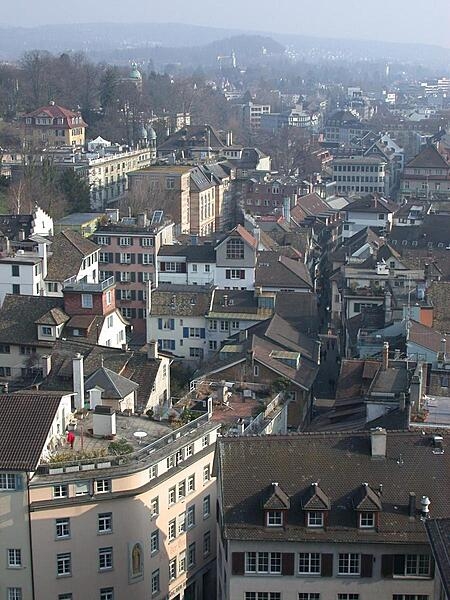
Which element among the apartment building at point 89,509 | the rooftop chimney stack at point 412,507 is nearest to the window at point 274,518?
the rooftop chimney stack at point 412,507

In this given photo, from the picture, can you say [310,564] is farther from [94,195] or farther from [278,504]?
[94,195]

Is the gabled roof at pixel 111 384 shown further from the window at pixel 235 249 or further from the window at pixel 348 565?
the window at pixel 235 249

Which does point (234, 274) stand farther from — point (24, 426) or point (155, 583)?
point (24, 426)

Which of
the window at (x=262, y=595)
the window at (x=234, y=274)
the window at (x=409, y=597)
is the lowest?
the window at (x=262, y=595)

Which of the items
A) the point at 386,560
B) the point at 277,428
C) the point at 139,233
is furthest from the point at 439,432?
the point at 139,233

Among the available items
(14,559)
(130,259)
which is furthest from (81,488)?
(130,259)

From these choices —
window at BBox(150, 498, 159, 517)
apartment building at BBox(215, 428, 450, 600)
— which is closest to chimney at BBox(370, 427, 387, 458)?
apartment building at BBox(215, 428, 450, 600)

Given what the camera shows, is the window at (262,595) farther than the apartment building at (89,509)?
No
